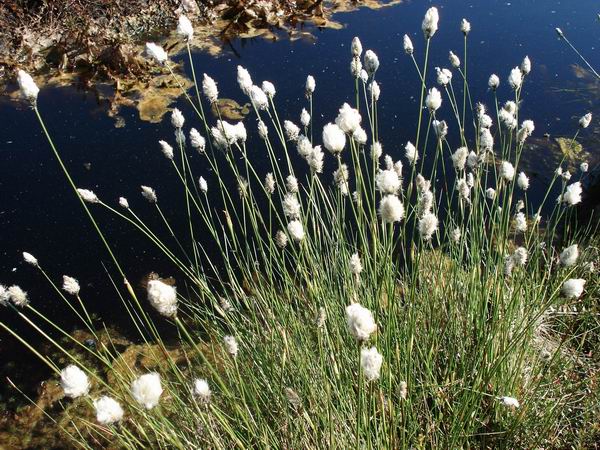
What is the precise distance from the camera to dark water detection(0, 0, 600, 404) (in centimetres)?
306

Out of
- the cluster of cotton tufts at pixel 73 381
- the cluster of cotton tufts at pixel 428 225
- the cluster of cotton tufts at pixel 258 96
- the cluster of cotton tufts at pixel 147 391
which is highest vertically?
the cluster of cotton tufts at pixel 258 96

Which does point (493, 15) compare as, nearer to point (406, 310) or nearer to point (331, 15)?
point (331, 15)

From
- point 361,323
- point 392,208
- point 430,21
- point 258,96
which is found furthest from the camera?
point 258,96

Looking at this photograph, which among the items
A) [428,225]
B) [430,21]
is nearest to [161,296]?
[428,225]

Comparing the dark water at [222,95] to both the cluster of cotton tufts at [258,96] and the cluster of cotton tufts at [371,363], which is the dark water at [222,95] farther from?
the cluster of cotton tufts at [371,363]

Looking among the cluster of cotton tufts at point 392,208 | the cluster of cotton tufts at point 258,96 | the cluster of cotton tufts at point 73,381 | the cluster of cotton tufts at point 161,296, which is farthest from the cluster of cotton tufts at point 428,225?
the cluster of cotton tufts at point 73,381

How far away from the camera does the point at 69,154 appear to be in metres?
3.74

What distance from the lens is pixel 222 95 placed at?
427 centimetres

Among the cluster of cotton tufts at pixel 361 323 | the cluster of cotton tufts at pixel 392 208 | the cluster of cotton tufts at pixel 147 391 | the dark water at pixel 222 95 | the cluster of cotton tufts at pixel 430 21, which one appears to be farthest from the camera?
the dark water at pixel 222 95

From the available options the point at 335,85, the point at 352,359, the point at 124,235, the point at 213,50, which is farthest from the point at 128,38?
the point at 352,359

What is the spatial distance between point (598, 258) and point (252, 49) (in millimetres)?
3783

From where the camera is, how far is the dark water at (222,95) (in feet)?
10.1

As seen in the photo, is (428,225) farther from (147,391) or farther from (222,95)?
(222,95)

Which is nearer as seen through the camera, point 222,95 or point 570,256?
point 570,256
